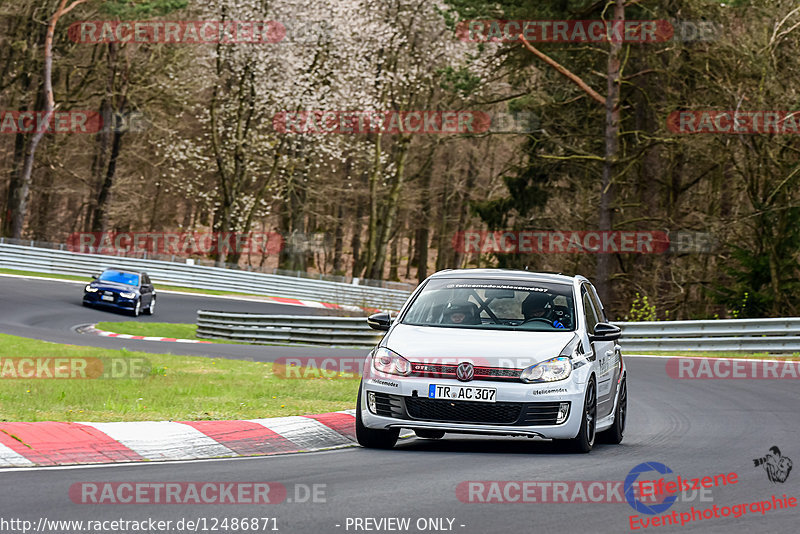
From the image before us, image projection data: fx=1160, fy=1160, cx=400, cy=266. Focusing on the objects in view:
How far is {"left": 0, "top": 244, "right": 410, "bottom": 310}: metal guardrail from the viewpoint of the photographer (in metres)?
45.6

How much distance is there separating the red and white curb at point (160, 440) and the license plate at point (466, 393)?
4.39 ft

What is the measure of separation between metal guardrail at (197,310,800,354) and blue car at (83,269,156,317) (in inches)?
178

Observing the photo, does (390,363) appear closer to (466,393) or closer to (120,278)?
(466,393)

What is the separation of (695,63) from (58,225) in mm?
47912

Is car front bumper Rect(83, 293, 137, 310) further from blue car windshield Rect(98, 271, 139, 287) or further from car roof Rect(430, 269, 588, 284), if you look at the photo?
car roof Rect(430, 269, 588, 284)

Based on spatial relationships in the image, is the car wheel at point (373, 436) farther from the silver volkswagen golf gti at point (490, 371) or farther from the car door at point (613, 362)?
the car door at point (613, 362)

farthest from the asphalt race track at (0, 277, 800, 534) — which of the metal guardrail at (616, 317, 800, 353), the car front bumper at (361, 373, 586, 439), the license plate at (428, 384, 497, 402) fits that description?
the metal guardrail at (616, 317, 800, 353)

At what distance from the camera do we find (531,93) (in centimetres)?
3722

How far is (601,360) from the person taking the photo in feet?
34.9

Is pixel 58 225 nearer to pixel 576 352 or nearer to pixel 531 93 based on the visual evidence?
pixel 531 93

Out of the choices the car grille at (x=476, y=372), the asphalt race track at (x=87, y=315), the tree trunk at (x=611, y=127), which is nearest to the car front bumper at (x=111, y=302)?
the asphalt race track at (x=87, y=315)

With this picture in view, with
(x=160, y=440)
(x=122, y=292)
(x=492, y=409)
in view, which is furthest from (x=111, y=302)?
(x=492, y=409)

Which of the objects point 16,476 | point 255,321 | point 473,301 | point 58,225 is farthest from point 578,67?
point 58,225

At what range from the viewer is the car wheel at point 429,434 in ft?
32.2
